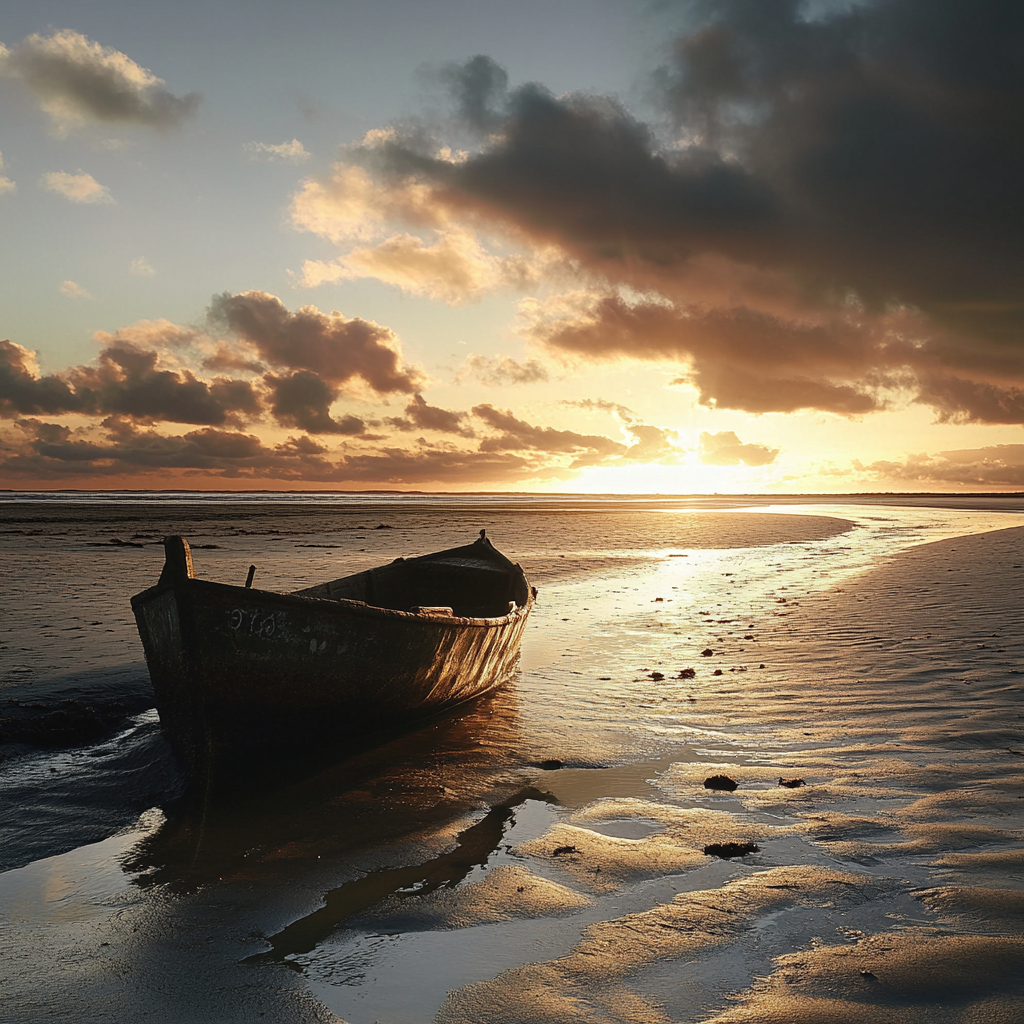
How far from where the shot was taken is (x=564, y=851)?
448 cm

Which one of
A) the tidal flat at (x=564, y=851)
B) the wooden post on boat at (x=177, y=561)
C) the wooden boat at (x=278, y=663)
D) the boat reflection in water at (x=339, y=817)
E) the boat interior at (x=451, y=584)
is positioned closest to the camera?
the tidal flat at (x=564, y=851)

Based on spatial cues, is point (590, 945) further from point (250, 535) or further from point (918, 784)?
point (250, 535)

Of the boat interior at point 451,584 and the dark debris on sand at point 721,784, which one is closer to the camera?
the dark debris on sand at point 721,784

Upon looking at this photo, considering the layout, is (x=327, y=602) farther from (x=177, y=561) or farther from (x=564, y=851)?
(x=564, y=851)

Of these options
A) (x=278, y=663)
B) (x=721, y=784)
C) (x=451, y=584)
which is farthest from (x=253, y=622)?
(x=451, y=584)

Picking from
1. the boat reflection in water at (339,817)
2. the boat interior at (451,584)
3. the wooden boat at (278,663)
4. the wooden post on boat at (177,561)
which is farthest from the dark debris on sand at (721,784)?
the boat interior at (451,584)

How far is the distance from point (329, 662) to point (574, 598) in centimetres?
1098

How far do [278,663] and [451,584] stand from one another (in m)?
6.57

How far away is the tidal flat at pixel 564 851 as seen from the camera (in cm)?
311

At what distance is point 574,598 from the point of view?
651 inches

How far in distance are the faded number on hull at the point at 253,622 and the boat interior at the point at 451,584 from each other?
18.6ft

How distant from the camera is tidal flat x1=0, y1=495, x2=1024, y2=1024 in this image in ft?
10.2

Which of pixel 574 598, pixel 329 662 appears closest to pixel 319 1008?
pixel 329 662

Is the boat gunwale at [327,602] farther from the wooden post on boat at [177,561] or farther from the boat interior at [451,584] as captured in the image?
the boat interior at [451,584]
